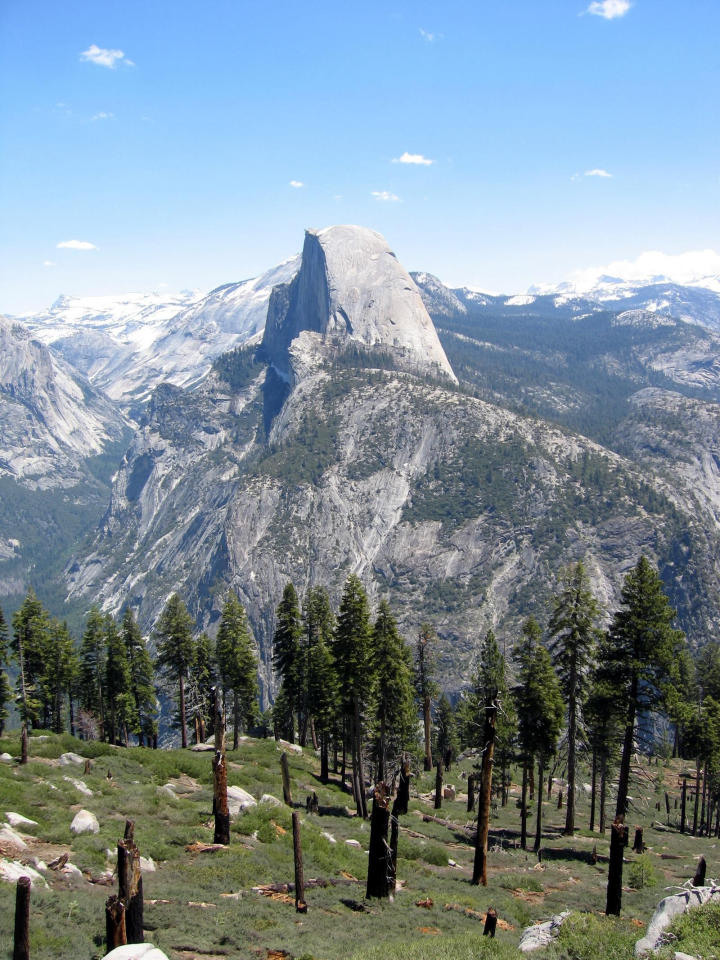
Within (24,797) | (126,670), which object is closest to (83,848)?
(24,797)

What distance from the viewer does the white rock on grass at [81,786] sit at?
1288 inches

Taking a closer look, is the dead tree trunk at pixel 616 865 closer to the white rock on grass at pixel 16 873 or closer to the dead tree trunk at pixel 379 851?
the dead tree trunk at pixel 379 851

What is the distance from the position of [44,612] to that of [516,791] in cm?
4883

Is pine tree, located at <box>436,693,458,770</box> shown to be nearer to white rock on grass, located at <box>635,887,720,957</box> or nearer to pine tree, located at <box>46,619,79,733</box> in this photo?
pine tree, located at <box>46,619,79,733</box>

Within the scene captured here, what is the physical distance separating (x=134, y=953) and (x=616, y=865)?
1463 cm

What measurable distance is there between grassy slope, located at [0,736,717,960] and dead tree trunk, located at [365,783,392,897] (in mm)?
922

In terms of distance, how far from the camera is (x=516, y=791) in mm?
67500

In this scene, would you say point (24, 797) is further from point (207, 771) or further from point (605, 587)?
point (605, 587)

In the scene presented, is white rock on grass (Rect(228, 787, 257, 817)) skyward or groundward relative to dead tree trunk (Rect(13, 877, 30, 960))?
groundward

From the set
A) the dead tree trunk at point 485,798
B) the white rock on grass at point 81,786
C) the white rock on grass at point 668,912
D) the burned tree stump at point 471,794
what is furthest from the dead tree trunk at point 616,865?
the burned tree stump at point 471,794

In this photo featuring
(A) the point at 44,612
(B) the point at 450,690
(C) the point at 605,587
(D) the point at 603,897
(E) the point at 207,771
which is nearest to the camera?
(D) the point at 603,897

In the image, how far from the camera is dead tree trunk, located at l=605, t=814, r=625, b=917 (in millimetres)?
20719

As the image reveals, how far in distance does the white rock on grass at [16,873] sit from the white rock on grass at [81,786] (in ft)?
42.0

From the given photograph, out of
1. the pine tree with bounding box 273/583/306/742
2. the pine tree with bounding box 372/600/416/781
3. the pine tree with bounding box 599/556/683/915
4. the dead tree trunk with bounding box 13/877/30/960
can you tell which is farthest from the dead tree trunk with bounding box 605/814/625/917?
the pine tree with bounding box 273/583/306/742
